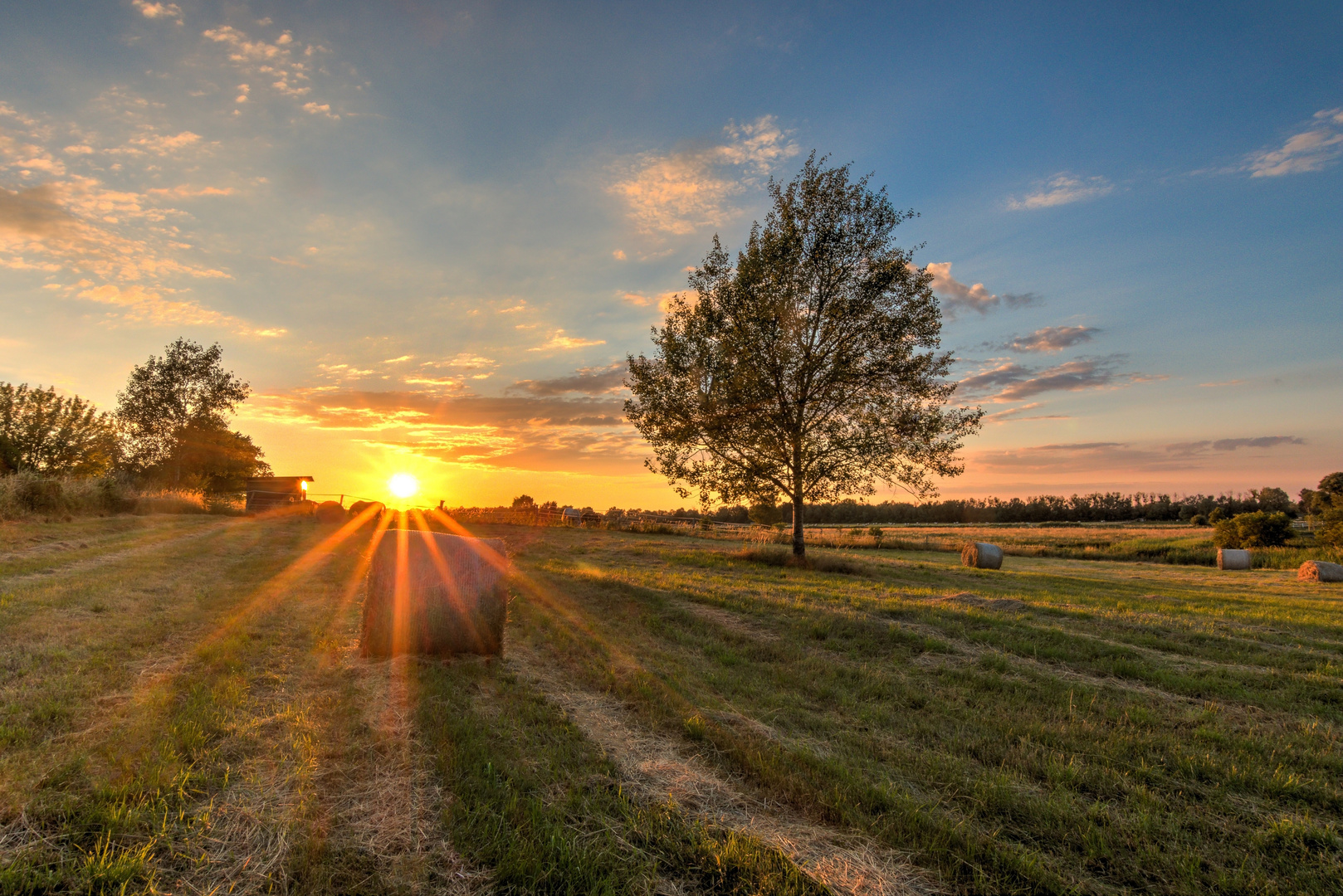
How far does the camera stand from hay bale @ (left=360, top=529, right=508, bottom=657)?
29.4 feet

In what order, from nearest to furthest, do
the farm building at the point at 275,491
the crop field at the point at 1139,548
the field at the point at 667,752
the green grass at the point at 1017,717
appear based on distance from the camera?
the field at the point at 667,752, the green grass at the point at 1017,717, the crop field at the point at 1139,548, the farm building at the point at 275,491

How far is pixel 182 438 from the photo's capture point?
42.4 m

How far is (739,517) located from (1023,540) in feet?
151

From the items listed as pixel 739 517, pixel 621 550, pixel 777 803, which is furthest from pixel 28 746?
pixel 739 517

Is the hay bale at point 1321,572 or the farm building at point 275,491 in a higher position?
the farm building at point 275,491

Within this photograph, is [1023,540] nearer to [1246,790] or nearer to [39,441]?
[1246,790]

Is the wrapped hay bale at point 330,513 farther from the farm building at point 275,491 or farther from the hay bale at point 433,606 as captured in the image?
the hay bale at point 433,606

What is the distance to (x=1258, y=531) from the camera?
119 ft

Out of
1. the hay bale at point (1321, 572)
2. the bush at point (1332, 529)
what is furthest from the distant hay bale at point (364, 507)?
the bush at point (1332, 529)

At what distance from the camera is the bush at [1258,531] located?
1416 inches

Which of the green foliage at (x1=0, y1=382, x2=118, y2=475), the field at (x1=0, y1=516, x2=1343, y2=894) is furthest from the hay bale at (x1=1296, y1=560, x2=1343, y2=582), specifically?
the green foliage at (x1=0, y1=382, x2=118, y2=475)

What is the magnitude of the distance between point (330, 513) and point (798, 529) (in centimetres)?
3018

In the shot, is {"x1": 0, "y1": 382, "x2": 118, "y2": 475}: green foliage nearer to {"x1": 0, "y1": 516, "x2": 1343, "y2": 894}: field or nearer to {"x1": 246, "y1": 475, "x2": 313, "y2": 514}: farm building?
{"x1": 246, "y1": 475, "x2": 313, "y2": 514}: farm building

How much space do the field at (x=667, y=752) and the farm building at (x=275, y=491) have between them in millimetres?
34623
